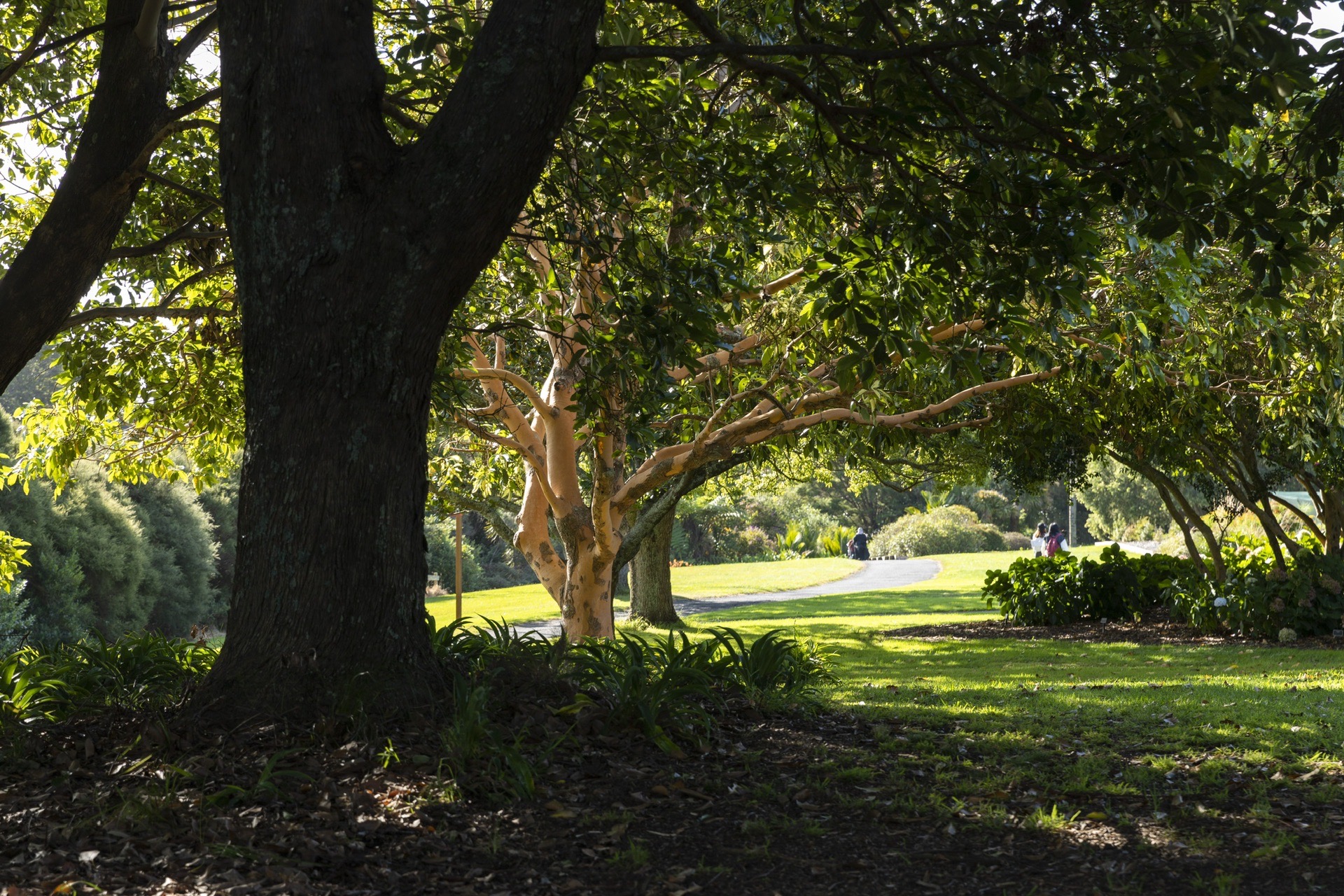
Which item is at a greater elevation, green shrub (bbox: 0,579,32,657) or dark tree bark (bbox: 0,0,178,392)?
dark tree bark (bbox: 0,0,178,392)

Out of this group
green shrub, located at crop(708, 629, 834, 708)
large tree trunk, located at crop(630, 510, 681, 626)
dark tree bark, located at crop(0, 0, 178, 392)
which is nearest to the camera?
dark tree bark, located at crop(0, 0, 178, 392)

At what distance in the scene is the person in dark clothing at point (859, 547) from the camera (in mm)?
47156

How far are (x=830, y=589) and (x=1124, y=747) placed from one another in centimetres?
2711

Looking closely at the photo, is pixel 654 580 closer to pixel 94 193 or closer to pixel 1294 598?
pixel 1294 598

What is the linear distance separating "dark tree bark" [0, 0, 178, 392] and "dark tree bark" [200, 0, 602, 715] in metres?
1.58

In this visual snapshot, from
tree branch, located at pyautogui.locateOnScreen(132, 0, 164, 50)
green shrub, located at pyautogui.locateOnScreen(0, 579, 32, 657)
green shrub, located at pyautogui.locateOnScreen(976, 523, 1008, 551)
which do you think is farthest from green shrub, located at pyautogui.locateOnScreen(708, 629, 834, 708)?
green shrub, located at pyautogui.locateOnScreen(976, 523, 1008, 551)

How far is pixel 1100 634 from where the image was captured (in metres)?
15.1

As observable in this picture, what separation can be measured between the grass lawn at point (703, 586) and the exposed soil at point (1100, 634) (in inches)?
368

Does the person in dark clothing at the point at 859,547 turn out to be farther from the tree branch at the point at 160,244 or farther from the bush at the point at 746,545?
the tree branch at the point at 160,244

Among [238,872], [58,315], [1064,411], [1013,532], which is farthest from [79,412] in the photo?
[1013,532]

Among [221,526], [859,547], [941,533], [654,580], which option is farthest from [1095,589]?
[941,533]

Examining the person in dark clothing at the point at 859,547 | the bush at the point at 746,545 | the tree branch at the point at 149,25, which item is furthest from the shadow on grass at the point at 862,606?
the tree branch at the point at 149,25

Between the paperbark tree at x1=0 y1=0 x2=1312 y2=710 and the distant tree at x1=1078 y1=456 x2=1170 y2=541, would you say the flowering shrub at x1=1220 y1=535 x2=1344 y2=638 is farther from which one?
the distant tree at x1=1078 y1=456 x2=1170 y2=541

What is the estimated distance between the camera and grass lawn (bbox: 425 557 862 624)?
2542 centimetres
